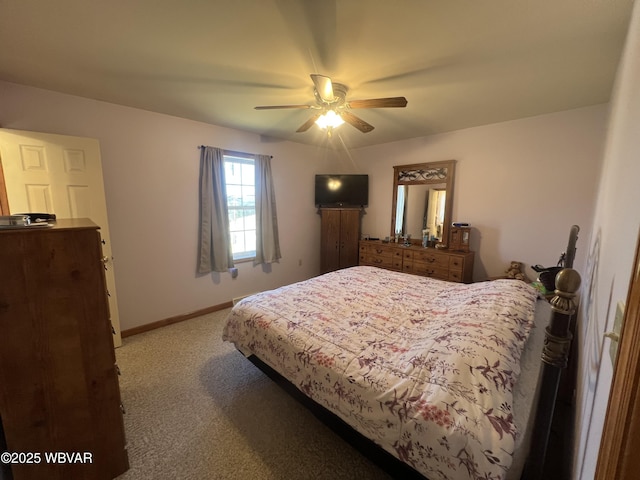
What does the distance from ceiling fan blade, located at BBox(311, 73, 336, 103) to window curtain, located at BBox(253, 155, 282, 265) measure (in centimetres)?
206

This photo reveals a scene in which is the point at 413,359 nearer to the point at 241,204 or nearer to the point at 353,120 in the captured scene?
the point at 353,120

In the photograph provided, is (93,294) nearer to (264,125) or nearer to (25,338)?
(25,338)

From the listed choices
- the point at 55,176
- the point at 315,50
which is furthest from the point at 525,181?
the point at 55,176

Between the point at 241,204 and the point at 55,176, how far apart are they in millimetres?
1984

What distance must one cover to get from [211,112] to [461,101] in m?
2.70

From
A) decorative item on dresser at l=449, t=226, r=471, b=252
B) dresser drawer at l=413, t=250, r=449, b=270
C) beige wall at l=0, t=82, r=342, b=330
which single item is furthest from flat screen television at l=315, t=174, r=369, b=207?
decorative item on dresser at l=449, t=226, r=471, b=252

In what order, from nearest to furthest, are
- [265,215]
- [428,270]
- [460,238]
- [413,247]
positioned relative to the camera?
[460,238], [428,270], [413,247], [265,215]

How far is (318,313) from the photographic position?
2.00m

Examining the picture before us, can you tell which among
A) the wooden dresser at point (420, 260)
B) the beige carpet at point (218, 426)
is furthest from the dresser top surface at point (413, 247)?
the beige carpet at point (218, 426)

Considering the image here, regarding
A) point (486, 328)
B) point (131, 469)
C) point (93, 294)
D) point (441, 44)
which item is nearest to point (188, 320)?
point (131, 469)

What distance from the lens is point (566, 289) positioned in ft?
2.31

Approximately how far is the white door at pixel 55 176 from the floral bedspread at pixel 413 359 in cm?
191

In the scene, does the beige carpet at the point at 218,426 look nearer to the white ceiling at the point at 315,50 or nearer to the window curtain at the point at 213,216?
the window curtain at the point at 213,216

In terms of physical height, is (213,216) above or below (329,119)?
below
